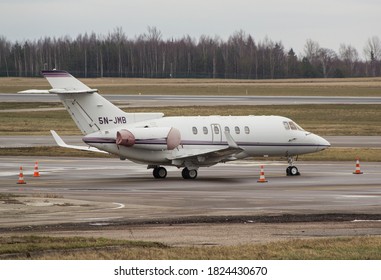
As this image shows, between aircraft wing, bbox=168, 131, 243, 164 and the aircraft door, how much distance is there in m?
0.81

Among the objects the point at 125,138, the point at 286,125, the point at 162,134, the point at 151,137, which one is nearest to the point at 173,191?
the point at 125,138

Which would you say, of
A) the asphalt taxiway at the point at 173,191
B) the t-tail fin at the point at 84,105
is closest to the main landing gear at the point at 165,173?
the asphalt taxiway at the point at 173,191

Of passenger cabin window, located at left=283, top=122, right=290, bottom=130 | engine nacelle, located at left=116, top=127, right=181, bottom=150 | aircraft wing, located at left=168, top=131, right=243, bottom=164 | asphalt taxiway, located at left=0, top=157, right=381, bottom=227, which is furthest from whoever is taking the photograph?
passenger cabin window, located at left=283, top=122, right=290, bottom=130

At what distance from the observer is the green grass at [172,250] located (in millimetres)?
18672

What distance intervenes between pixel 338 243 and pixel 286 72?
173 m

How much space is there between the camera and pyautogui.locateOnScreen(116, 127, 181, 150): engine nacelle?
128 feet

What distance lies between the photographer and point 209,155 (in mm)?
40344

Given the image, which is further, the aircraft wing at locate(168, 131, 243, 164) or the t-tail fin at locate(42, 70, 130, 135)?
the aircraft wing at locate(168, 131, 243, 164)

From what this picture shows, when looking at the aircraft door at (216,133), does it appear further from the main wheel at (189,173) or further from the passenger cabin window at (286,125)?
the passenger cabin window at (286,125)

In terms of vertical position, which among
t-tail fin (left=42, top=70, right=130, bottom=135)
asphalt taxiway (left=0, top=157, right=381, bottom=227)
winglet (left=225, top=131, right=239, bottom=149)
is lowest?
asphalt taxiway (left=0, top=157, right=381, bottom=227)

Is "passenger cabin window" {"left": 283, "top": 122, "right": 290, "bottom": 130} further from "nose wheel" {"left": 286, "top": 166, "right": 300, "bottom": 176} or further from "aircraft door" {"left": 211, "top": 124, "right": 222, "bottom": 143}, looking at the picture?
"aircraft door" {"left": 211, "top": 124, "right": 222, "bottom": 143}

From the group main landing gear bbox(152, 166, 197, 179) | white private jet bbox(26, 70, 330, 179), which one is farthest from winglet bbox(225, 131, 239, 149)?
main landing gear bbox(152, 166, 197, 179)

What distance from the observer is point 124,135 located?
128 feet

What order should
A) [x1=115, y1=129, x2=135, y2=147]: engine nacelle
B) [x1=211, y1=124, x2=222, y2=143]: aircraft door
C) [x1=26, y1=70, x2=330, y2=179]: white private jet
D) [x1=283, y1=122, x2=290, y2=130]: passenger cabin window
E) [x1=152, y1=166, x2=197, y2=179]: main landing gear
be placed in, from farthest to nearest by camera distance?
[x1=283, y1=122, x2=290, y2=130]: passenger cabin window → [x1=211, y1=124, x2=222, y2=143]: aircraft door → [x1=152, y1=166, x2=197, y2=179]: main landing gear → [x1=26, y1=70, x2=330, y2=179]: white private jet → [x1=115, y1=129, x2=135, y2=147]: engine nacelle
